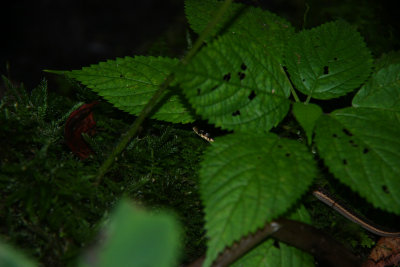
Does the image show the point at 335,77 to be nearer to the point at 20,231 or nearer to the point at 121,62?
the point at 121,62

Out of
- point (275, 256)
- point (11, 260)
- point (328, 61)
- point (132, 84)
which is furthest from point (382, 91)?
point (11, 260)

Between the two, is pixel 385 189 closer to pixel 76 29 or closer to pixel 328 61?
pixel 328 61

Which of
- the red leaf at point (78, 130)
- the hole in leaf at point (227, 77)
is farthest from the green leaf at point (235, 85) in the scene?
the red leaf at point (78, 130)

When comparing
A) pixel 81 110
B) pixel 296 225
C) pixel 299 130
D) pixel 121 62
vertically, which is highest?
pixel 121 62

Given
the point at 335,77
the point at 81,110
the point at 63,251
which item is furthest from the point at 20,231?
the point at 335,77

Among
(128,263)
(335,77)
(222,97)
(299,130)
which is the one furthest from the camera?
(299,130)

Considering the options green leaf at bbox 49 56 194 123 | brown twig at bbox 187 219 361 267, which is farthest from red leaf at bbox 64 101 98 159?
brown twig at bbox 187 219 361 267
